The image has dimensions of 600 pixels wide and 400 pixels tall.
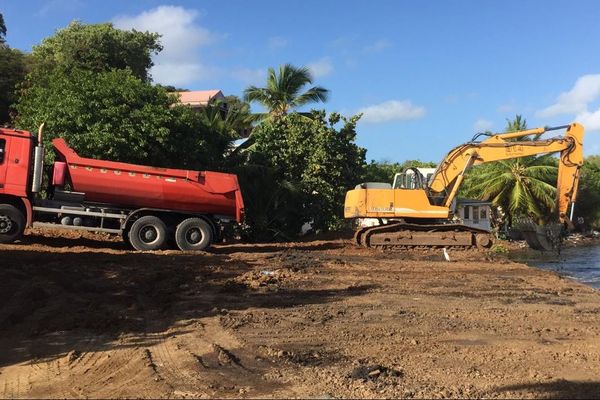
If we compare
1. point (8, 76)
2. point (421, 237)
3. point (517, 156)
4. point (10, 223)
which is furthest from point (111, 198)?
point (8, 76)

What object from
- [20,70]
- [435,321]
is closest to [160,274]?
[435,321]

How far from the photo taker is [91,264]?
39.9 ft

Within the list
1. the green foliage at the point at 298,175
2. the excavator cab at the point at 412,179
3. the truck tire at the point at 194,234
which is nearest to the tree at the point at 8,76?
the green foliage at the point at 298,175

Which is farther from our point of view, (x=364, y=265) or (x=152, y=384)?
(x=364, y=265)

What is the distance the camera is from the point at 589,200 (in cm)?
4472

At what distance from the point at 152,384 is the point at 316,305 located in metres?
4.37

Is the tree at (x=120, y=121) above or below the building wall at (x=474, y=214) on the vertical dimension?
above

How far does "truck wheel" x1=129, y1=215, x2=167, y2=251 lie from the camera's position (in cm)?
1510

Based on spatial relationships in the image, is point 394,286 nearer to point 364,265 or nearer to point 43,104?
point 364,265

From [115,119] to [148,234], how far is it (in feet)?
18.1

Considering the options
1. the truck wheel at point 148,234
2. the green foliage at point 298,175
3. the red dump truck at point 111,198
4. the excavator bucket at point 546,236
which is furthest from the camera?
the green foliage at point 298,175

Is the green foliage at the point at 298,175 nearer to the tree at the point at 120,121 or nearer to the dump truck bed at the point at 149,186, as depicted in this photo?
the tree at the point at 120,121

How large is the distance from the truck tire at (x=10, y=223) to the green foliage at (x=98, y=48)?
67.7ft

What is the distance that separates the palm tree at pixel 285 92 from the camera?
99.5ft
